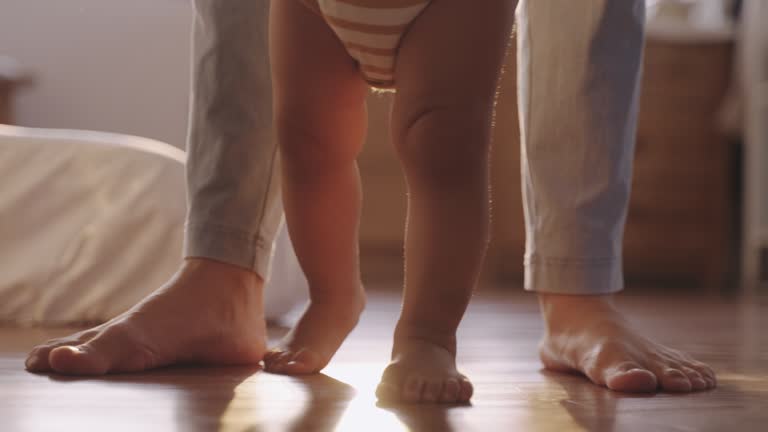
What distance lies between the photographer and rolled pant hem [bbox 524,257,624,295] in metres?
0.90

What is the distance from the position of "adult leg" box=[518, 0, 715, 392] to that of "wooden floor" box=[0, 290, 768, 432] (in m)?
0.09

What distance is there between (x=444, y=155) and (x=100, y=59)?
1.80 meters

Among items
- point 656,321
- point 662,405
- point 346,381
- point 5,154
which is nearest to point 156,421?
point 346,381

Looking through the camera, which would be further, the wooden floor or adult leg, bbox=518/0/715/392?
adult leg, bbox=518/0/715/392

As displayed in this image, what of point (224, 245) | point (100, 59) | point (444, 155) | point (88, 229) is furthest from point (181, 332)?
point (100, 59)

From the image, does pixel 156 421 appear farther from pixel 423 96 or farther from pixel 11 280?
pixel 11 280

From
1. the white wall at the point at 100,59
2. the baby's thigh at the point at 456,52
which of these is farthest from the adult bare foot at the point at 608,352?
the white wall at the point at 100,59

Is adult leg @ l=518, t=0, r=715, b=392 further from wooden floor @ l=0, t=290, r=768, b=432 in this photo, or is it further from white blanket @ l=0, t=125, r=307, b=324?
white blanket @ l=0, t=125, r=307, b=324

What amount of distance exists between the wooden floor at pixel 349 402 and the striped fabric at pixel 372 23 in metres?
0.27

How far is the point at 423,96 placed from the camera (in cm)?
69

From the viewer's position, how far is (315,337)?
2.73 feet

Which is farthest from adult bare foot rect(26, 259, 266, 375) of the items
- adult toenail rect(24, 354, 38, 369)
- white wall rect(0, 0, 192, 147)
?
white wall rect(0, 0, 192, 147)

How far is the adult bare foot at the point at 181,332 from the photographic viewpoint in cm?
76

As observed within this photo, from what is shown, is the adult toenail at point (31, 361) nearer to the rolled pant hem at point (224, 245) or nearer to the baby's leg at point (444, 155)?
the rolled pant hem at point (224, 245)
